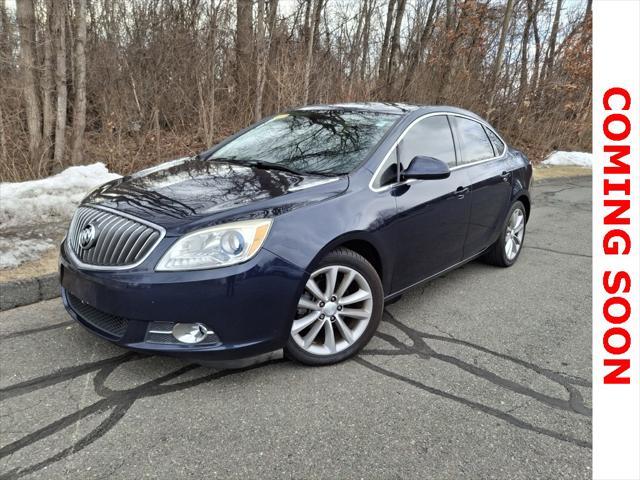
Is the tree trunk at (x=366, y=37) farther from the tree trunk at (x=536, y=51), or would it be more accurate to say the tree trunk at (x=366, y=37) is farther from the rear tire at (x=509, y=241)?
the rear tire at (x=509, y=241)

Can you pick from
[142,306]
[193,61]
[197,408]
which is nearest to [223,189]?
[142,306]

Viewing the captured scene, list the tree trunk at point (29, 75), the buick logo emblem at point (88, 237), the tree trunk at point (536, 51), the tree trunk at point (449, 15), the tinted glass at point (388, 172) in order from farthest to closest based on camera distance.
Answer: the tree trunk at point (536, 51) < the tree trunk at point (449, 15) < the tree trunk at point (29, 75) < the tinted glass at point (388, 172) < the buick logo emblem at point (88, 237)

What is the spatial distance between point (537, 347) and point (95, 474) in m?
2.88

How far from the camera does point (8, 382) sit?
9.18 feet

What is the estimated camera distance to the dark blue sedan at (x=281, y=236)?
2570 mm

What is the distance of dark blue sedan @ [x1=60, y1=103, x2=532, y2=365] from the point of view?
8.43ft

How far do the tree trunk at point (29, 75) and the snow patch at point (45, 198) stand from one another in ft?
2.75

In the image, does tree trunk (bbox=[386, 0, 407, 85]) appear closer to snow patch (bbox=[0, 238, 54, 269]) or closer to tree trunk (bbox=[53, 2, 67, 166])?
tree trunk (bbox=[53, 2, 67, 166])

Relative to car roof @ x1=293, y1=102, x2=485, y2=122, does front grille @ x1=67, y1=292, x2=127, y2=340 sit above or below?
below

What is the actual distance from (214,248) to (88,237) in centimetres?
85

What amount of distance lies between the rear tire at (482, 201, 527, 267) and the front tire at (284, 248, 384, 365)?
2266mm

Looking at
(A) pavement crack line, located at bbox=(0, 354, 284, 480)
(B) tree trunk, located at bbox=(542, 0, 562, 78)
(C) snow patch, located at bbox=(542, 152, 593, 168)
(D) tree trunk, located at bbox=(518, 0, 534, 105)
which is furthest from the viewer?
(B) tree trunk, located at bbox=(542, 0, 562, 78)

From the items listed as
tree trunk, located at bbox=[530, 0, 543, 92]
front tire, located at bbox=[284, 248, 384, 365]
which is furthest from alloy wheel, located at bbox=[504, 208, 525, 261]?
tree trunk, located at bbox=[530, 0, 543, 92]

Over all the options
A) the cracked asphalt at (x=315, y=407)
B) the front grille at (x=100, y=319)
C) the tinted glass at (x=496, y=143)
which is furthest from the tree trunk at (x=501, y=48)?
the front grille at (x=100, y=319)
